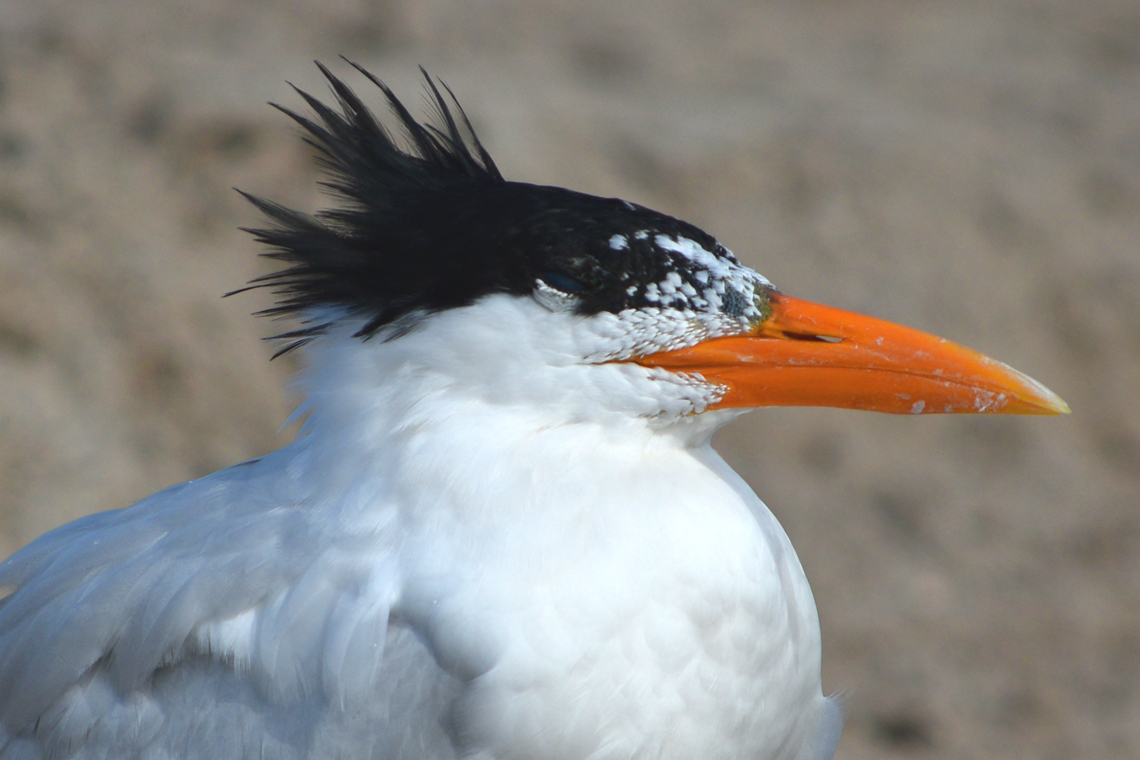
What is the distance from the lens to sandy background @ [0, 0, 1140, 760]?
4.84 metres

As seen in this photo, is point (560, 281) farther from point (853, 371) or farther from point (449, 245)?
point (853, 371)

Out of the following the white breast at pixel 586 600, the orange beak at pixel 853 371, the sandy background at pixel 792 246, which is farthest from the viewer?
the sandy background at pixel 792 246

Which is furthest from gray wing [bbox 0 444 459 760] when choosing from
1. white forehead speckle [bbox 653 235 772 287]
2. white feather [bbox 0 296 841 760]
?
white forehead speckle [bbox 653 235 772 287]

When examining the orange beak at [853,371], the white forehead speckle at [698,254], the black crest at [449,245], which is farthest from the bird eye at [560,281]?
the orange beak at [853,371]

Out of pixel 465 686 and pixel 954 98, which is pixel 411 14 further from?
pixel 465 686

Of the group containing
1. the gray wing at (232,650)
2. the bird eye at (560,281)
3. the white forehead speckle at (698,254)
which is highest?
the white forehead speckle at (698,254)

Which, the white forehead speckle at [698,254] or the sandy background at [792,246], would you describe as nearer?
the white forehead speckle at [698,254]

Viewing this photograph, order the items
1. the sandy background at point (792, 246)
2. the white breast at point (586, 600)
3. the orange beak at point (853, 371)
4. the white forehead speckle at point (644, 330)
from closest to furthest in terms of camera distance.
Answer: the white breast at point (586, 600), the white forehead speckle at point (644, 330), the orange beak at point (853, 371), the sandy background at point (792, 246)

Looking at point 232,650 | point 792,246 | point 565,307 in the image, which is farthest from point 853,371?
point 792,246

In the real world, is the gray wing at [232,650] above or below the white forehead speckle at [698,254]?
below

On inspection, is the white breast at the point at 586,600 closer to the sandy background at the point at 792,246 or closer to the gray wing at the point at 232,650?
the gray wing at the point at 232,650

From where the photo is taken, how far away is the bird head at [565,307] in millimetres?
2080

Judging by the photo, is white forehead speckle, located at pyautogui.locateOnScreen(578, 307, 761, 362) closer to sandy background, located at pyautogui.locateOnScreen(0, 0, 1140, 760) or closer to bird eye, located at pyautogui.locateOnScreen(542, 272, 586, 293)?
bird eye, located at pyautogui.locateOnScreen(542, 272, 586, 293)

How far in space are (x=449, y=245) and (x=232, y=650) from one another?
0.95 metres
